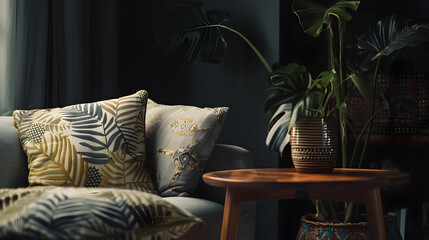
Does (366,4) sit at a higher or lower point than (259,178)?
higher

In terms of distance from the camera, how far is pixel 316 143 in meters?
1.71

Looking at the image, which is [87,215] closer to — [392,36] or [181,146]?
[181,146]

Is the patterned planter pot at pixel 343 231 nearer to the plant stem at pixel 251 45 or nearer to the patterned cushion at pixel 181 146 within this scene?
the patterned cushion at pixel 181 146

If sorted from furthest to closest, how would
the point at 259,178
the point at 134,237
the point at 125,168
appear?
1. the point at 125,168
2. the point at 259,178
3. the point at 134,237

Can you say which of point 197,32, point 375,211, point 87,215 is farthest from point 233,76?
point 87,215

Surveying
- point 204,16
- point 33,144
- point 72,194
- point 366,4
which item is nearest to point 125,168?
point 33,144

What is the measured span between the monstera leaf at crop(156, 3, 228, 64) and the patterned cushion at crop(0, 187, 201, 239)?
5.48ft

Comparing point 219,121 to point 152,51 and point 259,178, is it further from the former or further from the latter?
point 152,51

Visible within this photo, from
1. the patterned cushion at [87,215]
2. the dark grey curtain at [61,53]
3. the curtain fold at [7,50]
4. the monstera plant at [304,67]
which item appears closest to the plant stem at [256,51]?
the monstera plant at [304,67]

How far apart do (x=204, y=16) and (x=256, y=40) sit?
258mm

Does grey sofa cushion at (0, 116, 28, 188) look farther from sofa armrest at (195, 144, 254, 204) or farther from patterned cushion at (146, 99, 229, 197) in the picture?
sofa armrest at (195, 144, 254, 204)

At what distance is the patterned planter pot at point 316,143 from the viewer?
5.62ft

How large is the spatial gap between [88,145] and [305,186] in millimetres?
804

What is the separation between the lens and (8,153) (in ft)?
6.34
